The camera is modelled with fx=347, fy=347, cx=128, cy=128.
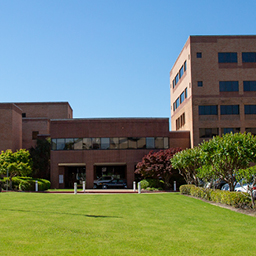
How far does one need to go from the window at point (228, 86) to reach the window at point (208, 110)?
255 cm

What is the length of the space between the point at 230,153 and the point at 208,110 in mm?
25901

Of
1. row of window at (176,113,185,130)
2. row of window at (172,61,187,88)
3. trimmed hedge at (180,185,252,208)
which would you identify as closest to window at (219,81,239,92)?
row of window at (172,61,187,88)

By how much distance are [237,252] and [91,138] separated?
125ft

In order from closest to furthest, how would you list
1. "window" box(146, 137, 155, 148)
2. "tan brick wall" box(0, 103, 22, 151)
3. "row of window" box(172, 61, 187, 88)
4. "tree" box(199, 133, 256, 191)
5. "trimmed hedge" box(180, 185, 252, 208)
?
1. "trimmed hedge" box(180, 185, 252, 208)
2. "tree" box(199, 133, 256, 191)
3. "window" box(146, 137, 155, 148)
4. "row of window" box(172, 61, 187, 88)
5. "tan brick wall" box(0, 103, 22, 151)

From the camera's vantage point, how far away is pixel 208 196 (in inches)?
880

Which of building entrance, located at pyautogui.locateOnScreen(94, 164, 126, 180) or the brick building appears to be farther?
building entrance, located at pyautogui.locateOnScreen(94, 164, 126, 180)

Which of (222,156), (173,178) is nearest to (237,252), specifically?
(222,156)

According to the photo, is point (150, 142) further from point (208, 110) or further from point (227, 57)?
point (227, 57)

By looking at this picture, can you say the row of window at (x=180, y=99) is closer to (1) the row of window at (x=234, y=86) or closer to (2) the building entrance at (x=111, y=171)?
(1) the row of window at (x=234, y=86)

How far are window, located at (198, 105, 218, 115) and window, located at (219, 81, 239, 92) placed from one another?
2.55 metres

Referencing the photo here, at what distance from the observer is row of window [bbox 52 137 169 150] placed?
45.1 m

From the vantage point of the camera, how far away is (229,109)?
44.5 metres

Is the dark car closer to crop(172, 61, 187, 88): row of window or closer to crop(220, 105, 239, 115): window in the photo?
crop(220, 105, 239, 115): window

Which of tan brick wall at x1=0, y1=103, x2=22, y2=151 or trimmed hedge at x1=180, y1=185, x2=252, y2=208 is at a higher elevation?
tan brick wall at x1=0, y1=103, x2=22, y2=151
